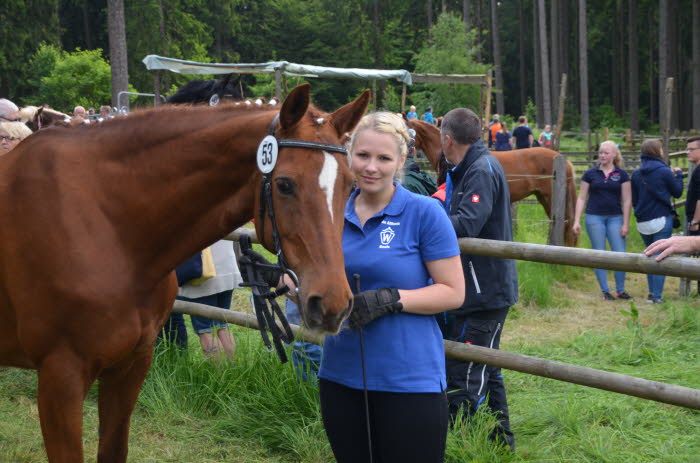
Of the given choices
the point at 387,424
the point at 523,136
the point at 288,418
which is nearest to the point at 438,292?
the point at 387,424

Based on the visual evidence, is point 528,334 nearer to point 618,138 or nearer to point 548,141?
point 548,141

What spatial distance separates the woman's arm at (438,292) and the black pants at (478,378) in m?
1.54

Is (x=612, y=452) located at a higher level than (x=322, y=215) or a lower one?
lower

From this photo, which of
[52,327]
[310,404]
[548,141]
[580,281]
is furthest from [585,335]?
[548,141]

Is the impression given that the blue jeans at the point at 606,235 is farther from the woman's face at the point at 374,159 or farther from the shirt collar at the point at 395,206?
the woman's face at the point at 374,159

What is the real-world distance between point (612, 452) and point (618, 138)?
2982 cm

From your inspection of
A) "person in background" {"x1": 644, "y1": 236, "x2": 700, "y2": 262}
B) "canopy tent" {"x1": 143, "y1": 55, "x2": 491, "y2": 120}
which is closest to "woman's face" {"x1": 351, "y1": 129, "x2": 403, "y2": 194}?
"person in background" {"x1": 644, "y1": 236, "x2": 700, "y2": 262}

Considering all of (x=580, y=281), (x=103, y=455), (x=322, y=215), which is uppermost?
(x=322, y=215)

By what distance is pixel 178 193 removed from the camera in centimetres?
270

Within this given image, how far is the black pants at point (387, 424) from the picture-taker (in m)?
2.40

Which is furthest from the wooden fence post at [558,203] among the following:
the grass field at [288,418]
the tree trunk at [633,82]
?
the tree trunk at [633,82]

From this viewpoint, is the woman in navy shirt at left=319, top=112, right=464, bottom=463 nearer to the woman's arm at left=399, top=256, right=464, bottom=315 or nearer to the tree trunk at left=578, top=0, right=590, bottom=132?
the woman's arm at left=399, top=256, right=464, bottom=315

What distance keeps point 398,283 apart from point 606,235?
7436 mm

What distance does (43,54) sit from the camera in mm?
30969
